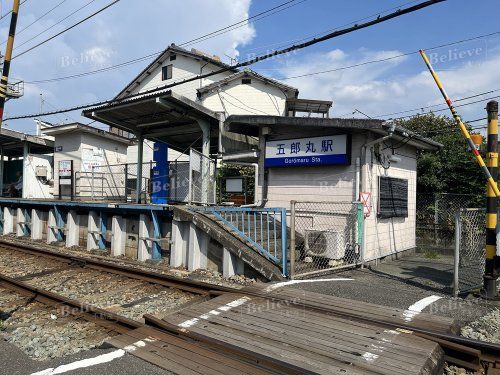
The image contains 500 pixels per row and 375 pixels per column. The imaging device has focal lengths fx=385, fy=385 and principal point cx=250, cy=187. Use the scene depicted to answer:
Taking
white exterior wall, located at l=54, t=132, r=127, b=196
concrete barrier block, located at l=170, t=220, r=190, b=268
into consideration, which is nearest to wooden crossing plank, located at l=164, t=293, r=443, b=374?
concrete barrier block, located at l=170, t=220, r=190, b=268

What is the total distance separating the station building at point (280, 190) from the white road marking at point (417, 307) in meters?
2.65

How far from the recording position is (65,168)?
65.4 ft

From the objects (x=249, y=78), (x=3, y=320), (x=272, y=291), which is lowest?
(x=3, y=320)

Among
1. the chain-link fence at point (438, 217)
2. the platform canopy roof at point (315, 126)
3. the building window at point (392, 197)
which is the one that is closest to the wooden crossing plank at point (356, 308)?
the platform canopy roof at point (315, 126)

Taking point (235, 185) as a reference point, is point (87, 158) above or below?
above

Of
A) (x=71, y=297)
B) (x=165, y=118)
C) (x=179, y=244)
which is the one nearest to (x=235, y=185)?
(x=165, y=118)

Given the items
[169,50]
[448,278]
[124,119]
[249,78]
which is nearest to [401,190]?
[448,278]

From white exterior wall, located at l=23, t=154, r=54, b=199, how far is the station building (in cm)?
1128

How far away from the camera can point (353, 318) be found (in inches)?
207

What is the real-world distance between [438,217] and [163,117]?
11.4m

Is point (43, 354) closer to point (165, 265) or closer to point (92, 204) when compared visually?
point (165, 265)

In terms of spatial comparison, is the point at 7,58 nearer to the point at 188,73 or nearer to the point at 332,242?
the point at 332,242

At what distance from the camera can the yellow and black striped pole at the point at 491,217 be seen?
6.66 meters

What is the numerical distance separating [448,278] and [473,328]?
384 centimetres
